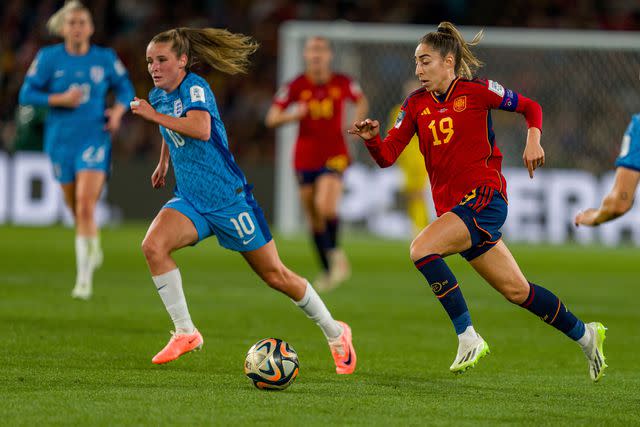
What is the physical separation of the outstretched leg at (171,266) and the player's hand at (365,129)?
3.62 feet

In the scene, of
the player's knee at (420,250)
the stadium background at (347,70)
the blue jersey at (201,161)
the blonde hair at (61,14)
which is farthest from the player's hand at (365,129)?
the stadium background at (347,70)

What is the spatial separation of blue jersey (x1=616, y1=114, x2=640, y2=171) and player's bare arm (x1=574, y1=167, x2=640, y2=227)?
0.15ft

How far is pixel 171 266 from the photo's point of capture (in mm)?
7113

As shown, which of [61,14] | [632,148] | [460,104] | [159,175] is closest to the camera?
[460,104]

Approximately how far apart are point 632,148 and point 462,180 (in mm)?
1938

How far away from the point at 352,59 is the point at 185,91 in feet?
47.1

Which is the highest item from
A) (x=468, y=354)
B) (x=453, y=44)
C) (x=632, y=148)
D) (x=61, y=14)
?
(x=453, y=44)

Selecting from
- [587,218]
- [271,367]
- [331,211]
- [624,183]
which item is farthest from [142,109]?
[331,211]

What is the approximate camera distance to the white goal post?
2025 cm

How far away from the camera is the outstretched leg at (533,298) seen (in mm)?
6863

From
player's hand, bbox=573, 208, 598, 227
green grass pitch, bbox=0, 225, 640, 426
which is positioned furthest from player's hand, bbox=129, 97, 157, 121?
player's hand, bbox=573, 208, 598, 227

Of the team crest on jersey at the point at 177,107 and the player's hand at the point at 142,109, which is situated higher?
the player's hand at the point at 142,109

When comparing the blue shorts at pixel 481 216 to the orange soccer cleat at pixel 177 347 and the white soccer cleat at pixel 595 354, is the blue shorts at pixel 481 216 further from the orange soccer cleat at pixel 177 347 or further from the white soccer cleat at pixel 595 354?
the orange soccer cleat at pixel 177 347

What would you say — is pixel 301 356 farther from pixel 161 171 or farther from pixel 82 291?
pixel 82 291
